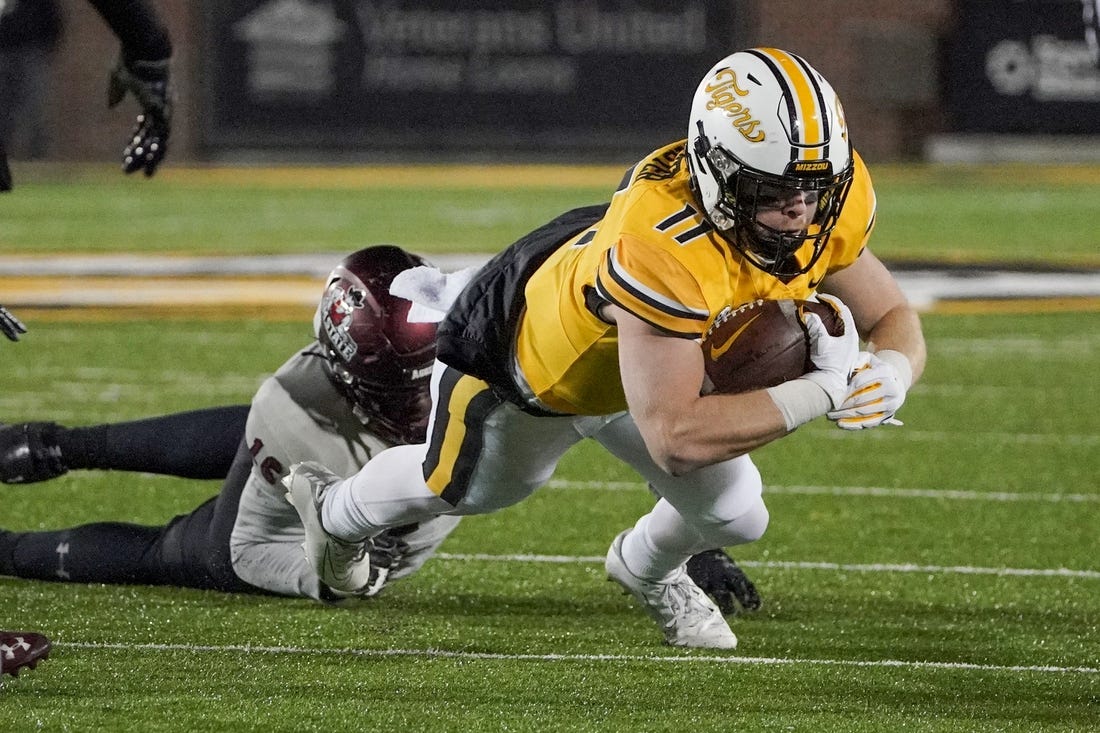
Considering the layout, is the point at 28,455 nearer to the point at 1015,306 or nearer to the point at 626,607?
the point at 626,607

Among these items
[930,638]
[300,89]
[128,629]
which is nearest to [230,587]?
[128,629]

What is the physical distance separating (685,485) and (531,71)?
12.7m

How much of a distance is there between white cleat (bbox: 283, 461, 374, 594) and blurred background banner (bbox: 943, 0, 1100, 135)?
1272 cm

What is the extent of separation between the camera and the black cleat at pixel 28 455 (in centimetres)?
402

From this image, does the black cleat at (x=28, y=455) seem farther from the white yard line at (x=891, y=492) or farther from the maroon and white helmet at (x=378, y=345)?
the white yard line at (x=891, y=492)

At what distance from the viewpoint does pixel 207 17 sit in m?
15.6

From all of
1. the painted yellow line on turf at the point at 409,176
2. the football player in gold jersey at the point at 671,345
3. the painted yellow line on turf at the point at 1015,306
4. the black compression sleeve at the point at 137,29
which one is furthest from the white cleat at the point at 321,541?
the painted yellow line on turf at the point at 409,176

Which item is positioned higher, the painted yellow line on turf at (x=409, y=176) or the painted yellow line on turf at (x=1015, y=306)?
the painted yellow line on turf at (x=1015, y=306)

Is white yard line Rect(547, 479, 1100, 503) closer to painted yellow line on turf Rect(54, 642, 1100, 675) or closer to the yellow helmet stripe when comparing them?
painted yellow line on turf Rect(54, 642, 1100, 675)

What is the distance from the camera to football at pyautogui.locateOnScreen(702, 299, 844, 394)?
2.97m

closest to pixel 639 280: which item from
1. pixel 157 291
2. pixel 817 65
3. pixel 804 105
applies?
pixel 804 105

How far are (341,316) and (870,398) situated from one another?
116 centimetres

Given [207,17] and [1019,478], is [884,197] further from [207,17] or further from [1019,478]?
[1019,478]

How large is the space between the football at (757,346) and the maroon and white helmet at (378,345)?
821mm
